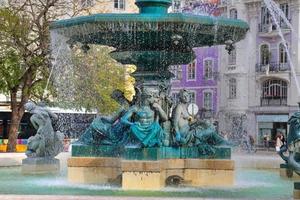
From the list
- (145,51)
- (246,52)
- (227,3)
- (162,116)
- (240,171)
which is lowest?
(240,171)

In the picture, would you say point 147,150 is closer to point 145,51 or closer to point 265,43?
point 145,51

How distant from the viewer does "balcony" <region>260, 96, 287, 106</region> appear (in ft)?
200

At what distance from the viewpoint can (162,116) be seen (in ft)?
50.1

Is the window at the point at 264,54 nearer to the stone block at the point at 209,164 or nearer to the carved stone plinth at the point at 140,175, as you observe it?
the stone block at the point at 209,164

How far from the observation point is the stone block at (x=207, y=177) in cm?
1532

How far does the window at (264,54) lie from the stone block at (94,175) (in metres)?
49.5

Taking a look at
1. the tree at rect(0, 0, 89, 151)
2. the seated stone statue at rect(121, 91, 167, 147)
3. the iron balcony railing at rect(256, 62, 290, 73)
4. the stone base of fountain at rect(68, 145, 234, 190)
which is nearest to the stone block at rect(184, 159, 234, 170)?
the stone base of fountain at rect(68, 145, 234, 190)

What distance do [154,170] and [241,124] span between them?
1937 inches

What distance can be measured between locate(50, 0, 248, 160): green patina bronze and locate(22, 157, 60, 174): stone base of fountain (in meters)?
2.79

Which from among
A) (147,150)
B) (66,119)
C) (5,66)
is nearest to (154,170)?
(147,150)

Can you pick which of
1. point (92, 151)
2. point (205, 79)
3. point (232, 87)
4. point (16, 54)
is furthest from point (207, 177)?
point (205, 79)

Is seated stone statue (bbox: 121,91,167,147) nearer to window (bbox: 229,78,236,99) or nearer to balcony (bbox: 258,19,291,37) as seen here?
balcony (bbox: 258,19,291,37)

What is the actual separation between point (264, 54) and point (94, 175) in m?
50.3

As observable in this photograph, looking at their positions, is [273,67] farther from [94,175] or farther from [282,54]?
[94,175]
